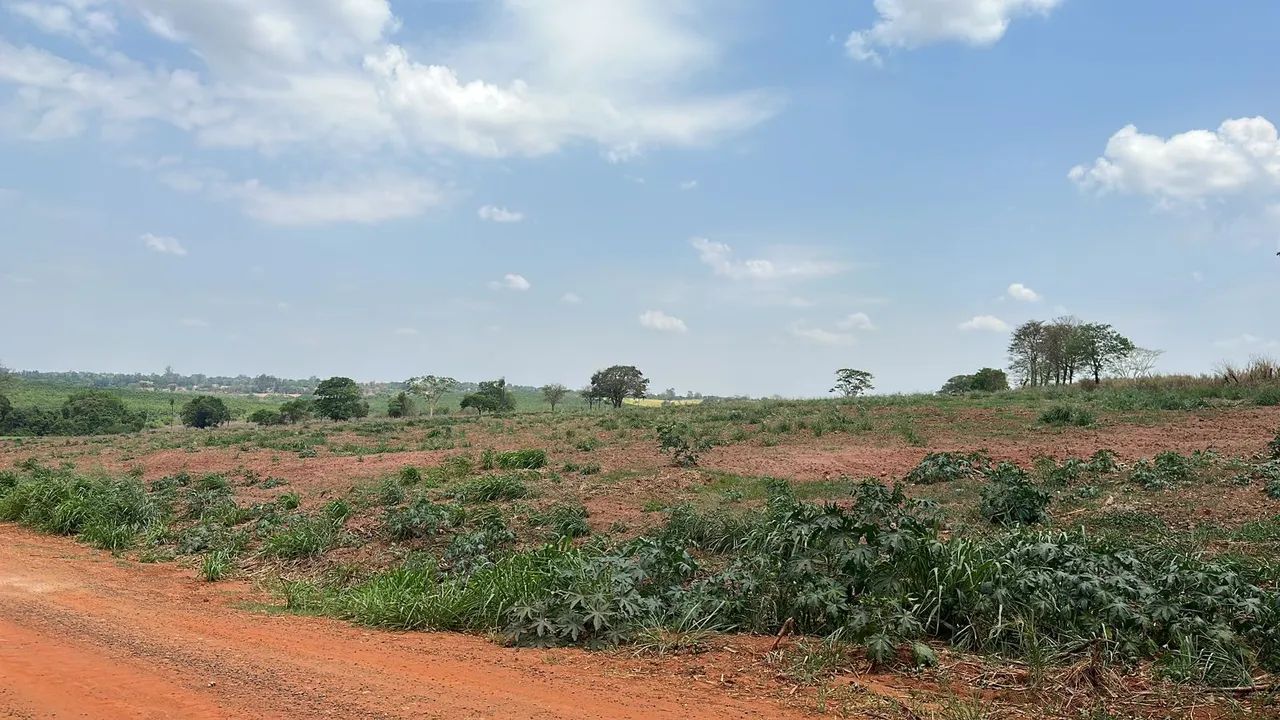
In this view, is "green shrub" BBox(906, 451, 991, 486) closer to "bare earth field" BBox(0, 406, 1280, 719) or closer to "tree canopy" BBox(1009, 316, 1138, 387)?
"bare earth field" BBox(0, 406, 1280, 719)

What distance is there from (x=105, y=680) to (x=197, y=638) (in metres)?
1.01

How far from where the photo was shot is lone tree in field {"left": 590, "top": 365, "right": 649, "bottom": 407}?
2763 inches

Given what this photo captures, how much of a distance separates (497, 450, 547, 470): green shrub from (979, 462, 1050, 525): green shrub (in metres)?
8.94

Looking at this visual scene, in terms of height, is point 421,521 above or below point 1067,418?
below

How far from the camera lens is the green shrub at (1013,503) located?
8.40 meters

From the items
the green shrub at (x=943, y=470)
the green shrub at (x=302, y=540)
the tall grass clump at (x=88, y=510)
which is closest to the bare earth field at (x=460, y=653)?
the green shrub at (x=302, y=540)

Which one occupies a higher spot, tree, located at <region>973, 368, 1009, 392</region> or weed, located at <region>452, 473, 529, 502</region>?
tree, located at <region>973, 368, 1009, 392</region>

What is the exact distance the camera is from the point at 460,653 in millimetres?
5387

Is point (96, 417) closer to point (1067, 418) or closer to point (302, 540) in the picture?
point (302, 540)

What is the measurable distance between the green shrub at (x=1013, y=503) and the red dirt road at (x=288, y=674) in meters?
5.43

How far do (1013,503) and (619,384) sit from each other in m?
62.1

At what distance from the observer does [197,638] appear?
225 inches

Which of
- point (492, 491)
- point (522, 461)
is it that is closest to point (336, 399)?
point (522, 461)

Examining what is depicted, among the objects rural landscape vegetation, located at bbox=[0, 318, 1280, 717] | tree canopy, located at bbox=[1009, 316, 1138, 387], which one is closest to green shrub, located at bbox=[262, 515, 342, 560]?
rural landscape vegetation, located at bbox=[0, 318, 1280, 717]
